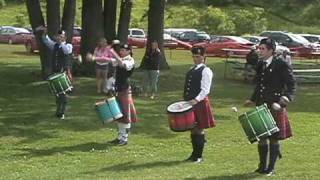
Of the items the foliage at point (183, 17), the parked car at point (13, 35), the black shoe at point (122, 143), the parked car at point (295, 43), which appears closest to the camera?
the black shoe at point (122, 143)

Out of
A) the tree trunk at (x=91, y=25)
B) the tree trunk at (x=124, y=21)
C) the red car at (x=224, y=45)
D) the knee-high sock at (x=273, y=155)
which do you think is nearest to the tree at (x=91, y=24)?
the tree trunk at (x=91, y=25)

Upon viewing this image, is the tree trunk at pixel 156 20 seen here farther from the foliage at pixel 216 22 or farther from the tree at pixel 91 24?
the foliage at pixel 216 22

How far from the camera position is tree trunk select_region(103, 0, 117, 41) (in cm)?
2705

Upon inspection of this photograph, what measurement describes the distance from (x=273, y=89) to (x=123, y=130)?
3.74 meters

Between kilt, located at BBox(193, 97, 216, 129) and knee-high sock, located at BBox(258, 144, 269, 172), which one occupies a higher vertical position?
kilt, located at BBox(193, 97, 216, 129)

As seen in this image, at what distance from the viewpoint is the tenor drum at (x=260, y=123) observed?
962cm

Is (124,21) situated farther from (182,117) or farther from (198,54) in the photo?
(182,117)

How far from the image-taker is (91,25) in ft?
82.8

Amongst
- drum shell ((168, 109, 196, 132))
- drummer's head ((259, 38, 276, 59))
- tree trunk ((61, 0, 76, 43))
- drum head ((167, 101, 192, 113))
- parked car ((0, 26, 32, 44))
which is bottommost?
parked car ((0, 26, 32, 44))

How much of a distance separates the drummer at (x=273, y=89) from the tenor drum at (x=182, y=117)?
1051 mm

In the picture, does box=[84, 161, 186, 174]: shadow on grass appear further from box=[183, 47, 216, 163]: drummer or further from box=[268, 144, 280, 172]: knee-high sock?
box=[268, 144, 280, 172]: knee-high sock

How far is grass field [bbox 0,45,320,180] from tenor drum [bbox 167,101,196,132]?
2.03 ft

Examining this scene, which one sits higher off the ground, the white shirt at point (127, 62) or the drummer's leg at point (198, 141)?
the white shirt at point (127, 62)

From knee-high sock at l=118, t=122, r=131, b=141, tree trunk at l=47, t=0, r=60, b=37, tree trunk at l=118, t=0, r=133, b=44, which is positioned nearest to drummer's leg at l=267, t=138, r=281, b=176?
knee-high sock at l=118, t=122, r=131, b=141
